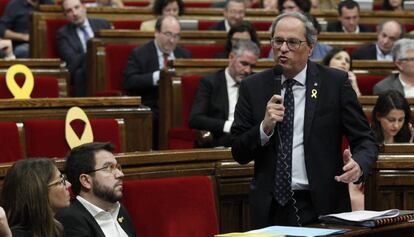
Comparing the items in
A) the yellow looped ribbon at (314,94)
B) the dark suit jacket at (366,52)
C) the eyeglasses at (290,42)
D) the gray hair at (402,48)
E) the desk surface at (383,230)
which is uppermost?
the eyeglasses at (290,42)

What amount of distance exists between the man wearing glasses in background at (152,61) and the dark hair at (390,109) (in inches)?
52.3

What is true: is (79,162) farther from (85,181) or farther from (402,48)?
(402,48)

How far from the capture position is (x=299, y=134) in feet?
9.09

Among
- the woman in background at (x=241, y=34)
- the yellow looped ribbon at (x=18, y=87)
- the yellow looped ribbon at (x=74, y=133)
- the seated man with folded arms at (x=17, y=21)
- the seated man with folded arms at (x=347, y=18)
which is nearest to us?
the yellow looped ribbon at (x=74, y=133)

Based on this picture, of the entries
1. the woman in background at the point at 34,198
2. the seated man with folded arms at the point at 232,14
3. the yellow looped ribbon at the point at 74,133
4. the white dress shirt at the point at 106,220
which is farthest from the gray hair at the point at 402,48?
the woman in background at the point at 34,198

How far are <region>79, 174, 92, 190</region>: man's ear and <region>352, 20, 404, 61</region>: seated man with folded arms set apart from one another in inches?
121

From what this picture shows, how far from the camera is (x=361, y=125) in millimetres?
2789

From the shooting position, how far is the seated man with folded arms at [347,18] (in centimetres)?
610

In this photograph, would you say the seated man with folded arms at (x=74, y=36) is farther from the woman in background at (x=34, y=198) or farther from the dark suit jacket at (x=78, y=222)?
the woman in background at (x=34, y=198)

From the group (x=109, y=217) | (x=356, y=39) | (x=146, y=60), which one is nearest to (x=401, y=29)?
(x=356, y=39)

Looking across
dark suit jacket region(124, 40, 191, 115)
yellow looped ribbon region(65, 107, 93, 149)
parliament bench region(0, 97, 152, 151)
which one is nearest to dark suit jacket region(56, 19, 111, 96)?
dark suit jacket region(124, 40, 191, 115)

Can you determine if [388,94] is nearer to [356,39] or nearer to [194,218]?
[194,218]

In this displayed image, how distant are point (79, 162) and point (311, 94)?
2.05 ft

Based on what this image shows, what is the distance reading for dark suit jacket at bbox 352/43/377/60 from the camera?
5.57 metres
